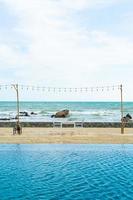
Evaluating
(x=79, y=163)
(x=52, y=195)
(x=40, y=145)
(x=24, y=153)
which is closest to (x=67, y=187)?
(x=52, y=195)

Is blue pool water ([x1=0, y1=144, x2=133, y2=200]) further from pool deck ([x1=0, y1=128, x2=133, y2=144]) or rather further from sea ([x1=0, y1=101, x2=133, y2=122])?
sea ([x1=0, y1=101, x2=133, y2=122])

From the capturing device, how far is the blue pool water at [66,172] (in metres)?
20.7

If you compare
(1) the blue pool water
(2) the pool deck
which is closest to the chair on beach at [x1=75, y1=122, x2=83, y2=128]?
(2) the pool deck

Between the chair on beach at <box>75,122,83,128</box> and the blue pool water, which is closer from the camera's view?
the blue pool water

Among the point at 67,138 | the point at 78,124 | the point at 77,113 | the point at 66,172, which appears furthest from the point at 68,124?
the point at 77,113

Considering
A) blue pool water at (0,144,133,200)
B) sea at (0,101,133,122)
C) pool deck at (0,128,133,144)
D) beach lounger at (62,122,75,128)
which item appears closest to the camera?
blue pool water at (0,144,133,200)

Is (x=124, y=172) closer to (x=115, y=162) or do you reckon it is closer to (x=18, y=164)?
(x=115, y=162)

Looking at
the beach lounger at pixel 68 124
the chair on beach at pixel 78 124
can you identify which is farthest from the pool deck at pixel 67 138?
the chair on beach at pixel 78 124

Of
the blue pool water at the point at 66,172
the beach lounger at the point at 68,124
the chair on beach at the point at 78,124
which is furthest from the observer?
the chair on beach at the point at 78,124

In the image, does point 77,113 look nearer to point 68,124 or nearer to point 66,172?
point 68,124

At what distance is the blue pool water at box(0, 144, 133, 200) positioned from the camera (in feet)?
67.8

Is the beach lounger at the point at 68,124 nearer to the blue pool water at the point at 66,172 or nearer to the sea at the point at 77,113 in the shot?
the sea at the point at 77,113

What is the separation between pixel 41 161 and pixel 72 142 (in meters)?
10.3

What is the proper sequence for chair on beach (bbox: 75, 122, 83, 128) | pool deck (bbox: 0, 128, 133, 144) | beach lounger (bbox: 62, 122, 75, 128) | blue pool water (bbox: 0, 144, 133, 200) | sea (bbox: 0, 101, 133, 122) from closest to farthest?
blue pool water (bbox: 0, 144, 133, 200), pool deck (bbox: 0, 128, 133, 144), beach lounger (bbox: 62, 122, 75, 128), chair on beach (bbox: 75, 122, 83, 128), sea (bbox: 0, 101, 133, 122)
